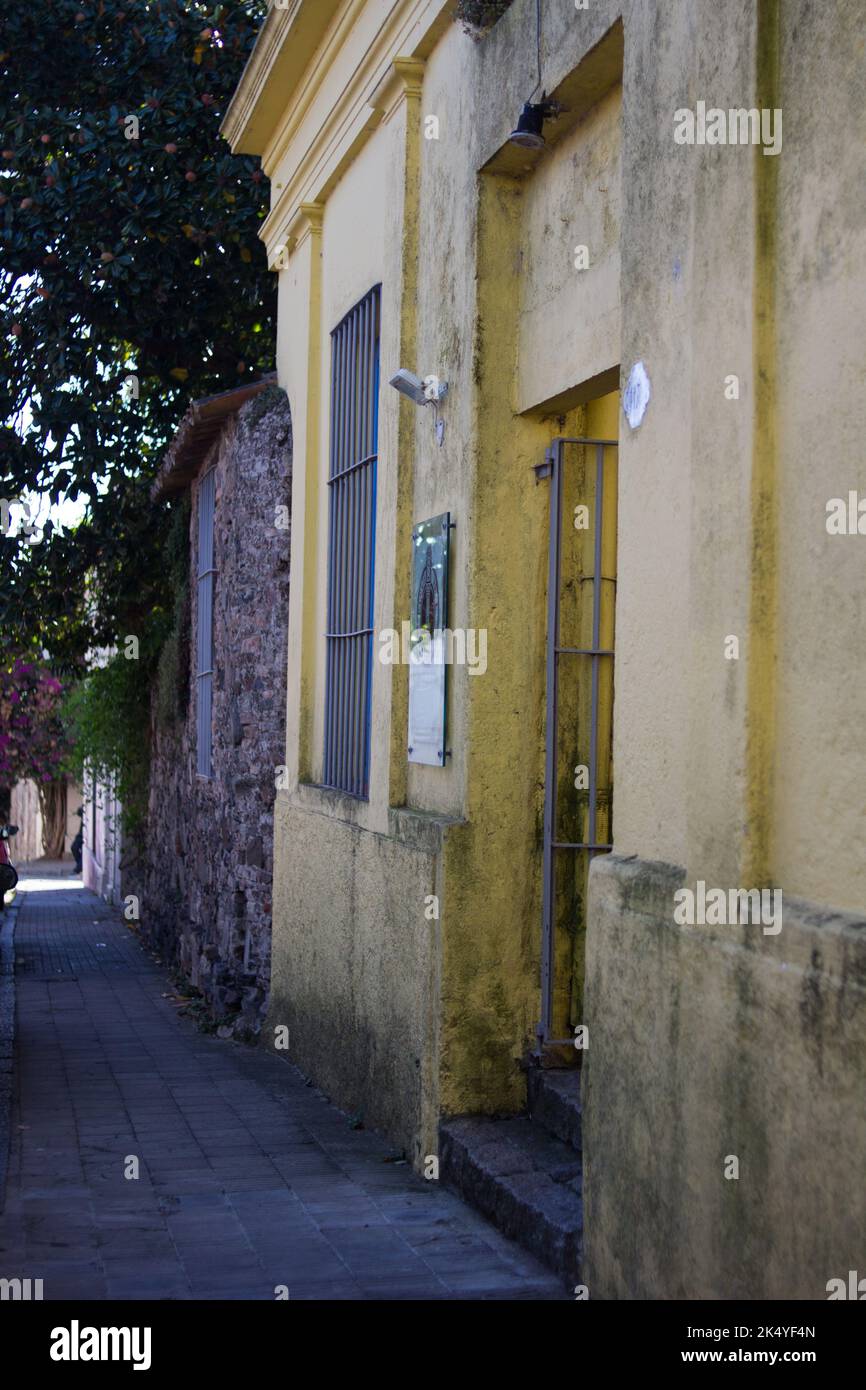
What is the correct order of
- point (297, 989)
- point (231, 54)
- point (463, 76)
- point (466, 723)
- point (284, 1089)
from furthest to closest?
point (231, 54)
point (297, 989)
point (284, 1089)
point (463, 76)
point (466, 723)

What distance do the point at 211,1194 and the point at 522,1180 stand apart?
1.42 meters

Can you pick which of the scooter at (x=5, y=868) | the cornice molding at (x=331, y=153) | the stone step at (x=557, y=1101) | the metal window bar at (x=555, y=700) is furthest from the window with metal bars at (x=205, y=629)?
the stone step at (x=557, y=1101)

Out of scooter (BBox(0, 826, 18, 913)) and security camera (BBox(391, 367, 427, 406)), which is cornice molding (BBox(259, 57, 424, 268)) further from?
scooter (BBox(0, 826, 18, 913))

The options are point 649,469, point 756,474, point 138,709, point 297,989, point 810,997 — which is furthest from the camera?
point 138,709

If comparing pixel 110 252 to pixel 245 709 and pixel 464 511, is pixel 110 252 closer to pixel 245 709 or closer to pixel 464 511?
pixel 245 709

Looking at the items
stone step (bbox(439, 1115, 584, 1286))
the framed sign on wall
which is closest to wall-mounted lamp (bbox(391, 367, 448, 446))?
the framed sign on wall

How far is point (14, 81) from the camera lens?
14.0 meters

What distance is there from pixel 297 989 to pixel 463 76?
514 cm

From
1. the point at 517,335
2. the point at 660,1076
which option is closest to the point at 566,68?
the point at 517,335

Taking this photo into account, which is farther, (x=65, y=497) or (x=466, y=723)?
(x=65, y=497)

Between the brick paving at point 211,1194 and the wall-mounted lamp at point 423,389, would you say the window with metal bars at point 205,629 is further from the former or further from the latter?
the wall-mounted lamp at point 423,389

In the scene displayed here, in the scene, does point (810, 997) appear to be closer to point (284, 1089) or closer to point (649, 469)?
point (649, 469)

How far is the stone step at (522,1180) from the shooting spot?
5160mm

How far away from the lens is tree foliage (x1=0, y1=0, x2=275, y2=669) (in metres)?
13.1
